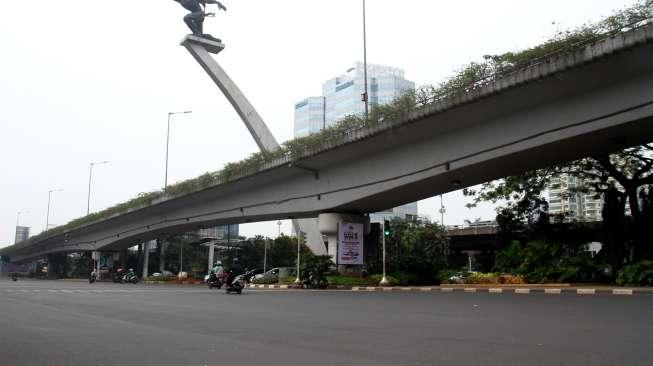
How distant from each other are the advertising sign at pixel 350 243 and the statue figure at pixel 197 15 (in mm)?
20449

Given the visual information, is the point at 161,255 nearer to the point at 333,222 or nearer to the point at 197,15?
the point at 197,15

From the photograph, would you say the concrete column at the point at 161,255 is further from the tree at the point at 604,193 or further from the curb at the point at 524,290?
the tree at the point at 604,193

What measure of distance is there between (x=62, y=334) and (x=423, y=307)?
25.2 feet

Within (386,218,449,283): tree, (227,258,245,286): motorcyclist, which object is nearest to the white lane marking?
(227,258,245,286): motorcyclist

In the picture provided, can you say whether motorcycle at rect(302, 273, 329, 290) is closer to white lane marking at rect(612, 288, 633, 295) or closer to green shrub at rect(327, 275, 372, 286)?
green shrub at rect(327, 275, 372, 286)

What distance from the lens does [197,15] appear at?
126ft

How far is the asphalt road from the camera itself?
588 cm

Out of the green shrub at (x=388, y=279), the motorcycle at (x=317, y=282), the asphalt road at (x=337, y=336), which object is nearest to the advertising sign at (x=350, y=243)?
the motorcycle at (x=317, y=282)

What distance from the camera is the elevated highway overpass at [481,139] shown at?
14.7 meters

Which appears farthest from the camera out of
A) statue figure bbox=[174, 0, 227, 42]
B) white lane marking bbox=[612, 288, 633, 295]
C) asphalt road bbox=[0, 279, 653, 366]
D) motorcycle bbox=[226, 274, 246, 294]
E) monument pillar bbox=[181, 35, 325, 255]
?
statue figure bbox=[174, 0, 227, 42]

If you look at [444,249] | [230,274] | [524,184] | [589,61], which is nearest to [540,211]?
[524,184]

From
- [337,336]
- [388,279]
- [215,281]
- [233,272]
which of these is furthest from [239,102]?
[337,336]

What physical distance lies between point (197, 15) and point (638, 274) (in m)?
31.4

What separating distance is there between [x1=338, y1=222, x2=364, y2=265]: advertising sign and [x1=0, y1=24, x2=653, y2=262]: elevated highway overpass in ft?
2.81
